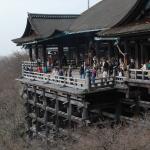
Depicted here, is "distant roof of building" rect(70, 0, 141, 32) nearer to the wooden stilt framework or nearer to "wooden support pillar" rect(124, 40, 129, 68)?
"wooden support pillar" rect(124, 40, 129, 68)

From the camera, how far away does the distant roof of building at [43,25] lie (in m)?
28.9

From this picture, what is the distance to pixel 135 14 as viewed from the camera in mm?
20203

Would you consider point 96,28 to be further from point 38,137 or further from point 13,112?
point 13,112

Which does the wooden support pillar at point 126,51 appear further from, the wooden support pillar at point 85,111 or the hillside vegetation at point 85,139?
the hillside vegetation at point 85,139

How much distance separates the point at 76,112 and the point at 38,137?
14.1ft

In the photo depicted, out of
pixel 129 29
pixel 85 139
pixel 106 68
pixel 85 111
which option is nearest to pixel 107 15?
pixel 106 68

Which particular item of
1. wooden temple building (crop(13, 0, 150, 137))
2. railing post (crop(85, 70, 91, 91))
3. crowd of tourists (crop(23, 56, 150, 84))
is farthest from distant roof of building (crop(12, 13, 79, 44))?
railing post (crop(85, 70, 91, 91))

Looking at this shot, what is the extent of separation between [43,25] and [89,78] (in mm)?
11947

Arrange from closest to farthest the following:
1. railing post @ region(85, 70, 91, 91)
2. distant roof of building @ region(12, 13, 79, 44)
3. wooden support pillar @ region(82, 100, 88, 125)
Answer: railing post @ region(85, 70, 91, 91) → wooden support pillar @ region(82, 100, 88, 125) → distant roof of building @ region(12, 13, 79, 44)

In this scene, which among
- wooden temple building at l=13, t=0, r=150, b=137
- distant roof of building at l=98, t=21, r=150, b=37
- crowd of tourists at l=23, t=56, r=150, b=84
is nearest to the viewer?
distant roof of building at l=98, t=21, r=150, b=37

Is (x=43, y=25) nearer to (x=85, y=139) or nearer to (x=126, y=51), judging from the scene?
(x=126, y=51)

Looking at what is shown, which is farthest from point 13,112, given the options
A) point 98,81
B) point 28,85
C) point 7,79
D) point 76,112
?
point 7,79

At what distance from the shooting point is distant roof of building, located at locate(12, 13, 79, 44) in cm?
2892

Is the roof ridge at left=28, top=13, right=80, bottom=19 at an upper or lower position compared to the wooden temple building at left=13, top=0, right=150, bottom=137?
upper
